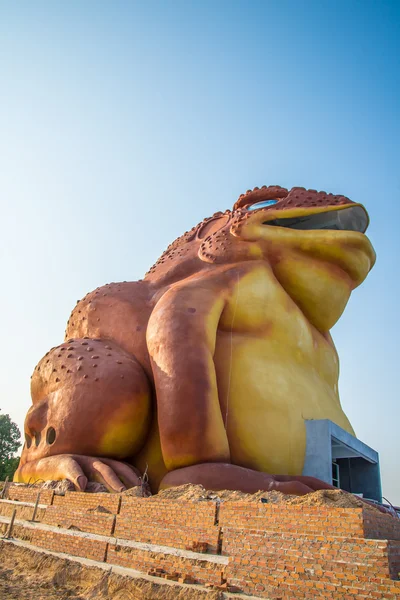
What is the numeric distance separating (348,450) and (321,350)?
2106 mm

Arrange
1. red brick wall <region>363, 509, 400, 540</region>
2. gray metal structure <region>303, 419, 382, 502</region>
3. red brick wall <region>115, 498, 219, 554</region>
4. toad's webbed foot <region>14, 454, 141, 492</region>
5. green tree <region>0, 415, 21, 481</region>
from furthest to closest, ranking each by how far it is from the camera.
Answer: green tree <region>0, 415, 21, 481</region>, gray metal structure <region>303, 419, 382, 502</region>, toad's webbed foot <region>14, 454, 141, 492</region>, red brick wall <region>115, 498, 219, 554</region>, red brick wall <region>363, 509, 400, 540</region>

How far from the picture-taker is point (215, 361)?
28.8 ft

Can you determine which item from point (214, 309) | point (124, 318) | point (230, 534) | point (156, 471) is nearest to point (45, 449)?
point (156, 471)

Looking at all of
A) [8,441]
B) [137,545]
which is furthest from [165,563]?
[8,441]

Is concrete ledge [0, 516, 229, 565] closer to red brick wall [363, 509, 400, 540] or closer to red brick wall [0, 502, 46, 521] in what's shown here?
red brick wall [0, 502, 46, 521]

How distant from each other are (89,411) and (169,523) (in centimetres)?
357

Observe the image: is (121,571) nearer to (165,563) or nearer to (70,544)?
(165,563)

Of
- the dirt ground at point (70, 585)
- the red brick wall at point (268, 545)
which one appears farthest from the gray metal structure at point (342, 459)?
the dirt ground at point (70, 585)

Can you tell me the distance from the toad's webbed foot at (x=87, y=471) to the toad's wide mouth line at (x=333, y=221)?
5.68 m

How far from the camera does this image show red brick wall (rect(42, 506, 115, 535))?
6.00m

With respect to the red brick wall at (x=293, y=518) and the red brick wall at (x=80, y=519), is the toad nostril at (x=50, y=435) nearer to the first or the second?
the red brick wall at (x=80, y=519)

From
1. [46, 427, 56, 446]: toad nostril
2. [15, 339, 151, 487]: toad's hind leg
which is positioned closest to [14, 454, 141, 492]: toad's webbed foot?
[15, 339, 151, 487]: toad's hind leg

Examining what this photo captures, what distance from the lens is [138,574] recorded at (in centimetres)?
472

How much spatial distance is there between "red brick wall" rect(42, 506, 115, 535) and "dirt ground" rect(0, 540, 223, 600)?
1.96 ft
